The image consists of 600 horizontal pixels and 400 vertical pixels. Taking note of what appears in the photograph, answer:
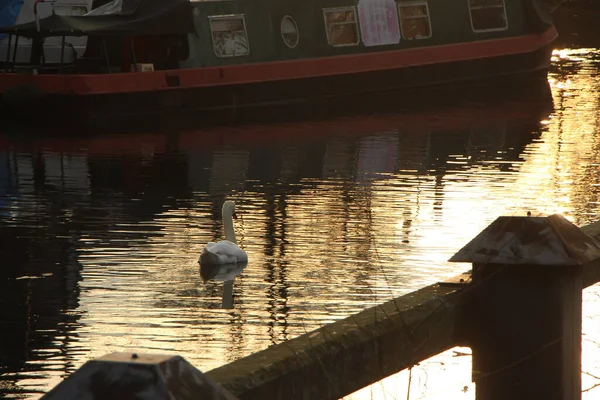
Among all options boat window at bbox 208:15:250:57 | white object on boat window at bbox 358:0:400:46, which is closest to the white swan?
boat window at bbox 208:15:250:57

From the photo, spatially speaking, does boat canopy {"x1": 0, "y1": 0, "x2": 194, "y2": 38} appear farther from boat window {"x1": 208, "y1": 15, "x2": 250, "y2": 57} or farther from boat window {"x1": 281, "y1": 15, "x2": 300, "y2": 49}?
boat window {"x1": 281, "y1": 15, "x2": 300, "y2": 49}

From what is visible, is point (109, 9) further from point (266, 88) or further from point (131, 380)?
point (131, 380)

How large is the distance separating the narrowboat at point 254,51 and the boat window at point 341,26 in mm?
26

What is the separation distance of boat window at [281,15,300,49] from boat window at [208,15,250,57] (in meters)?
0.94

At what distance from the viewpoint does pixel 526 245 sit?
13.2ft

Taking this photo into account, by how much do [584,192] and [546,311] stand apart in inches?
470

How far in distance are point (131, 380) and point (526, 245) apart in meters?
1.75

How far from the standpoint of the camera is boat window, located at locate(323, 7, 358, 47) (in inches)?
1169

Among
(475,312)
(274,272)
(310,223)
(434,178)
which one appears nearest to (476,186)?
(434,178)

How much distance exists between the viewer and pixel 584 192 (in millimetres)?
15750

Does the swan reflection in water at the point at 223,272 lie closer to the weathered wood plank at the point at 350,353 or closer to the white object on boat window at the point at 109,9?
the weathered wood plank at the point at 350,353

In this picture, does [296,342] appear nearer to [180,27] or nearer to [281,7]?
[180,27]

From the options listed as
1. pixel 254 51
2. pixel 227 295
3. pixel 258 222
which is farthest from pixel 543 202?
pixel 254 51

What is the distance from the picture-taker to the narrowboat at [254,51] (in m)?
25.7
